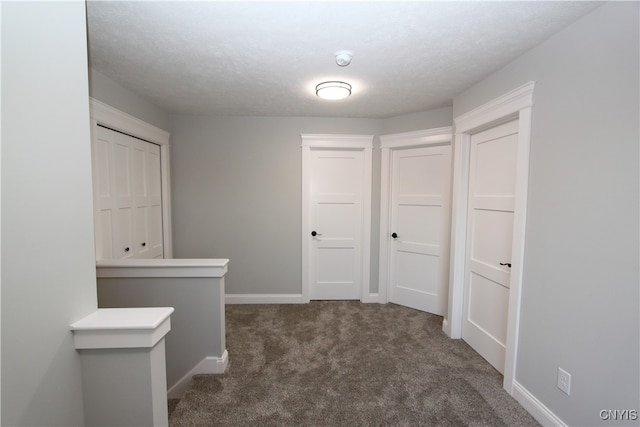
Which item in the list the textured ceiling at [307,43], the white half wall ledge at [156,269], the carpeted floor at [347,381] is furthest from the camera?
the white half wall ledge at [156,269]

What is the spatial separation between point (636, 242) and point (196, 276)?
257 cm

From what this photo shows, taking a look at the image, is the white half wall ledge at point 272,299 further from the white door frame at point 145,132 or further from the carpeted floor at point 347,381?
the white door frame at point 145,132

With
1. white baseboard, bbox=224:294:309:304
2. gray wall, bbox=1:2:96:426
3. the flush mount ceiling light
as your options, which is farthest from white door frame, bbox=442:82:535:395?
gray wall, bbox=1:2:96:426

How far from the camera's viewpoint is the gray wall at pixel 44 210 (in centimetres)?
87

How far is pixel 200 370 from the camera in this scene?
226 centimetres

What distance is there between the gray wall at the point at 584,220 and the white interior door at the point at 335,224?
2.07 meters

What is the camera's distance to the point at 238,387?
2105 millimetres

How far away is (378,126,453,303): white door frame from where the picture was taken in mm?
3320

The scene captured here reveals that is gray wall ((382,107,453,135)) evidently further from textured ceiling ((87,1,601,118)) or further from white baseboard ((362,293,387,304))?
white baseboard ((362,293,387,304))

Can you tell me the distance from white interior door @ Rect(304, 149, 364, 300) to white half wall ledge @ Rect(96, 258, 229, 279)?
65.1 inches

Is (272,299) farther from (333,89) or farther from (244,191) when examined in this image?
(333,89)

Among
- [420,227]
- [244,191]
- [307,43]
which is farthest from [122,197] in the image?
[420,227]

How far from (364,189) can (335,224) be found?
59 cm

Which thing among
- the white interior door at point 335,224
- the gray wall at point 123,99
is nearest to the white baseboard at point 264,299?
the white interior door at point 335,224
